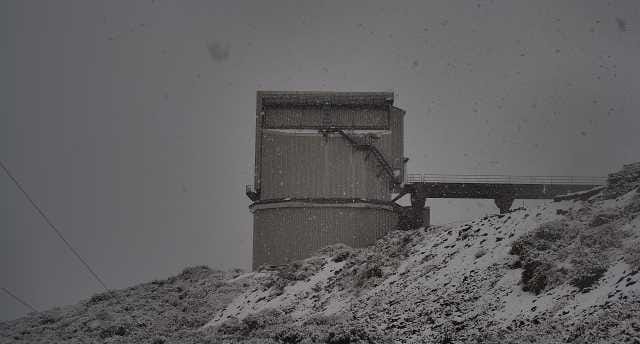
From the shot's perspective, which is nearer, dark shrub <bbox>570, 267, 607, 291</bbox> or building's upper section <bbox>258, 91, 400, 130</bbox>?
dark shrub <bbox>570, 267, 607, 291</bbox>

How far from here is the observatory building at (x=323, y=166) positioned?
3975cm

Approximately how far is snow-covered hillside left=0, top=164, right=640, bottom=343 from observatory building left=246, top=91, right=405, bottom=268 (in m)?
5.06

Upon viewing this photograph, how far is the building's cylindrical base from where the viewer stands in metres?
39.2

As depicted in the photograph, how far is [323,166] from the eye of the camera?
40.5 m

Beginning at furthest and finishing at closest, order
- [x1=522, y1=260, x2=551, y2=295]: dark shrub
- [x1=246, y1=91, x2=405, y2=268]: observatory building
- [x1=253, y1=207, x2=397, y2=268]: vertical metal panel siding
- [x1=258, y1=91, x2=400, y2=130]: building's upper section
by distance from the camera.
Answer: [x1=258, y1=91, x2=400, y2=130]: building's upper section < [x1=246, y1=91, x2=405, y2=268]: observatory building < [x1=253, y1=207, x2=397, y2=268]: vertical metal panel siding < [x1=522, y1=260, x2=551, y2=295]: dark shrub

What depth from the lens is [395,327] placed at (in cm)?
1895

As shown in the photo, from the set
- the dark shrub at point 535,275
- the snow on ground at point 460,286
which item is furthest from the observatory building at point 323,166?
the dark shrub at point 535,275

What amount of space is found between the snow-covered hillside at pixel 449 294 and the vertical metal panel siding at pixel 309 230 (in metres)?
4.19

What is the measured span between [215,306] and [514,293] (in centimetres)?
1813

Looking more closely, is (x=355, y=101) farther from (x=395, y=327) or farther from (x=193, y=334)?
(x=395, y=327)

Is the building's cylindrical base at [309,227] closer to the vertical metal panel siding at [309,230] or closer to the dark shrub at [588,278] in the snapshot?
the vertical metal panel siding at [309,230]

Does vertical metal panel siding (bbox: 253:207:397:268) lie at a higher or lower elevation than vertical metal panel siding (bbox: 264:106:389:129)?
lower

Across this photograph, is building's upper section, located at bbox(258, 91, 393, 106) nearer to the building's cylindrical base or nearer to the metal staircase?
the metal staircase

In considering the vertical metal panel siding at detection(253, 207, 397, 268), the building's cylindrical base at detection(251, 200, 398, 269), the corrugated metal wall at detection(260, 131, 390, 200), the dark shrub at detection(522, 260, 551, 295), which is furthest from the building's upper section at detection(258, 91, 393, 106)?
the dark shrub at detection(522, 260, 551, 295)
